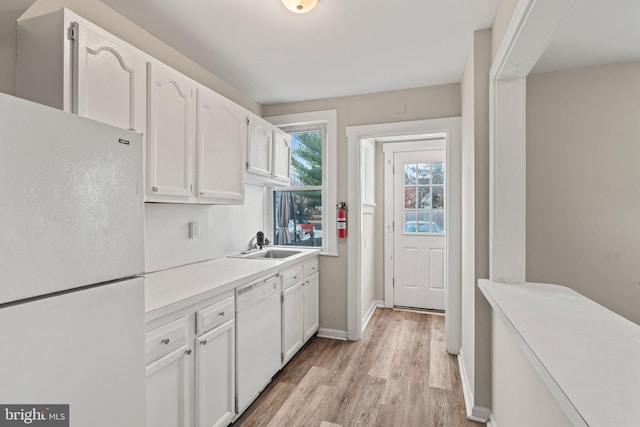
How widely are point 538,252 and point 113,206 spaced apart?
2788mm

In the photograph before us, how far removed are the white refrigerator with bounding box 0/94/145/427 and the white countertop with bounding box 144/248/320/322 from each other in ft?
1.08

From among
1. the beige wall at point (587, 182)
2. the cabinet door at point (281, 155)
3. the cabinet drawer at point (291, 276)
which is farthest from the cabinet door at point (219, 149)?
the beige wall at point (587, 182)

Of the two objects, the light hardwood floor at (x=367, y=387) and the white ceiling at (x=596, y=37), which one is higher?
the white ceiling at (x=596, y=37)

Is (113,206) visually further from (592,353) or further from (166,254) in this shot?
(592,353)

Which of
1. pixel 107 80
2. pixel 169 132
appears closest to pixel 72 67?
pixel 107 80

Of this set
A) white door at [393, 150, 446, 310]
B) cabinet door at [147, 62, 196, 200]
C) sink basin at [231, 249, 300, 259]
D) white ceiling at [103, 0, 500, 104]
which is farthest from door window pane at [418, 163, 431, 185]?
cabinet door at [147, 62, 196, 200]

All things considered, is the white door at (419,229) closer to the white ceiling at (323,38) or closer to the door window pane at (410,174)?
the door window pane at (410,174)

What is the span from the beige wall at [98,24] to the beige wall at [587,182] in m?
2.68

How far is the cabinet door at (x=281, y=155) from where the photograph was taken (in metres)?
3.10

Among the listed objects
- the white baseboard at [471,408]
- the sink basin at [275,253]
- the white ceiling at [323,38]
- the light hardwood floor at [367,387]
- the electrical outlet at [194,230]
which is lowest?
the light hardwood floor at [367,387]

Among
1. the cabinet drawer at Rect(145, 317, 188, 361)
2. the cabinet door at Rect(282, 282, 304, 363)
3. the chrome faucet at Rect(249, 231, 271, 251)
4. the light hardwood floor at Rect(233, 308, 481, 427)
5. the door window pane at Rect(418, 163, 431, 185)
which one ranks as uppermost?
the door window pane at Rect(418, 163, 431, 185)

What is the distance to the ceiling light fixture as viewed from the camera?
Answer: 5.58ft

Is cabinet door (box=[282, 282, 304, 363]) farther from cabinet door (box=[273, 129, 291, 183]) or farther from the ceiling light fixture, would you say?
the ceiling light fixture

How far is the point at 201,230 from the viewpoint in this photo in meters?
2.57
